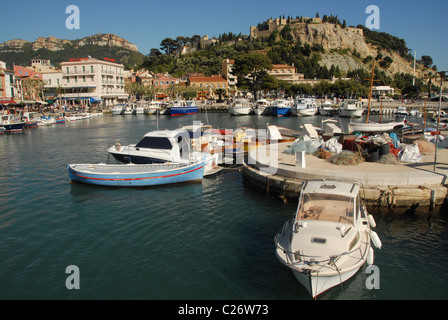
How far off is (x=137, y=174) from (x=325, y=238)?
13.0 m

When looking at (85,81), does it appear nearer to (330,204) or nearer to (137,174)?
(137,174)

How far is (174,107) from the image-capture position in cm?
8788

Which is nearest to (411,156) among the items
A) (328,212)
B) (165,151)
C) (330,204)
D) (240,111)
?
(330,204)

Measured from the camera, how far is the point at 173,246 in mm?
13133

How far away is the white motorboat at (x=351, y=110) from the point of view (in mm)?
71438

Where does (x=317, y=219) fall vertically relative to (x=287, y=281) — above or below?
above

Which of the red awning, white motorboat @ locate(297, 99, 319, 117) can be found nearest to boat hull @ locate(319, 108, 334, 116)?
white motorboat @ locate(297, 99, 319, 117)

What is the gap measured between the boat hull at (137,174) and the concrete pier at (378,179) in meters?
3.66

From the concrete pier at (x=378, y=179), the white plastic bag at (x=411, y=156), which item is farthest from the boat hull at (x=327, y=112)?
the white plastic bag at (x=411, y=156)

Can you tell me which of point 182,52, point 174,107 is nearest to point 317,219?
point 174,107

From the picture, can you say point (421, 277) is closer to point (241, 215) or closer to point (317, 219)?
point (317, 219)

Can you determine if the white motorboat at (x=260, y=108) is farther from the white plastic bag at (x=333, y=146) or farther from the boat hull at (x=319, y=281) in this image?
the boat hull at (x=319, y=281)
